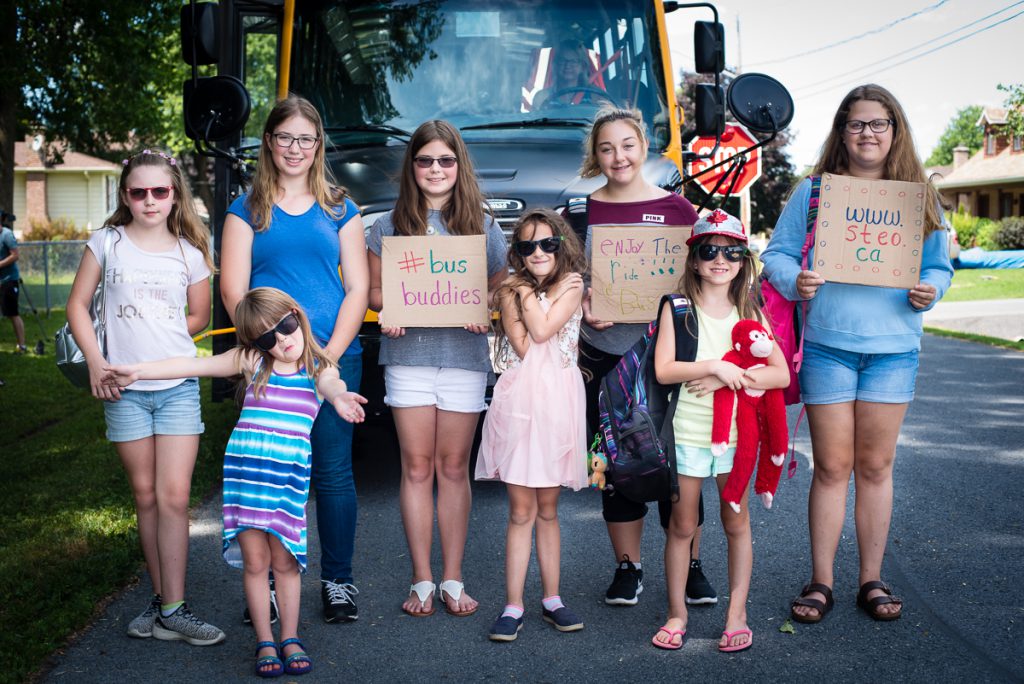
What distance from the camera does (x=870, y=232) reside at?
4266 mm

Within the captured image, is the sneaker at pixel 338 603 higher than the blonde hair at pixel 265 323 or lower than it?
lower

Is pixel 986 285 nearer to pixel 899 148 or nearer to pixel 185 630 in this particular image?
pixel 899 148

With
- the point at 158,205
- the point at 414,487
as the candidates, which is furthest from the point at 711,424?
the point at 158,205

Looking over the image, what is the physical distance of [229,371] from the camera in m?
3.96

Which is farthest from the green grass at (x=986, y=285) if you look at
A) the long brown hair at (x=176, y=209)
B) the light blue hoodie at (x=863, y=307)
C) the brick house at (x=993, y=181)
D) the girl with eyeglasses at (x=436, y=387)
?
the long brown hair at (x=176, y=209)

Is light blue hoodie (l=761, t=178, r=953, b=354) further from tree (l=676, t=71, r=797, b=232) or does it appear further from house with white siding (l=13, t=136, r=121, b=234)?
house with white siding (l=13, t=136, r=121, b=234)

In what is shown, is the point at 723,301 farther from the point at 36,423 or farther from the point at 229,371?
the point at 36,423

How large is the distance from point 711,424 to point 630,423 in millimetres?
323

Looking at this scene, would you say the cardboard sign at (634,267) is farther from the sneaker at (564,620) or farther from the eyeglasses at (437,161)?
the sneaker at (564,620)

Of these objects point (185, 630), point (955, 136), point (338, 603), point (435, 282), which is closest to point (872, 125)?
point (435, 282)

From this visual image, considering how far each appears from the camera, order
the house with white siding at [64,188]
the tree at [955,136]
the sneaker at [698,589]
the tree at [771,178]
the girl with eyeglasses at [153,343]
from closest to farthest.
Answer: the girl with eyeglasses at [153,343] < the sneaker at [698,589] < the tree at [771,178] < the house with white siding at [64,188] < the tree at [955,136]

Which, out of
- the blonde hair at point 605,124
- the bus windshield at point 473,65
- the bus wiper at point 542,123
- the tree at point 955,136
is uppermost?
the tree at point 955,136

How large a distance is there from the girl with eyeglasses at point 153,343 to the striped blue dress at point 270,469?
14.9 inches

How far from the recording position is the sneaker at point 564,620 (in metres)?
4.31
